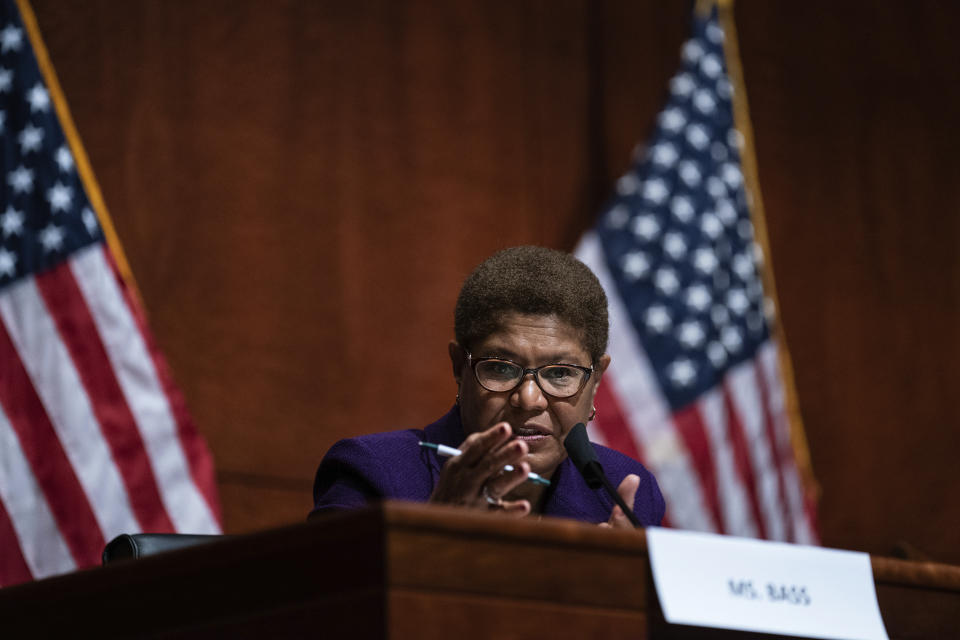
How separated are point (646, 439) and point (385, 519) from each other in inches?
128

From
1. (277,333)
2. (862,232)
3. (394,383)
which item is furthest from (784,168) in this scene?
(277,333)

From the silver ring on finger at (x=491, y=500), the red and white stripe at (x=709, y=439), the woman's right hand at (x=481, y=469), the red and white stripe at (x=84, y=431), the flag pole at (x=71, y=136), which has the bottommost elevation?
the red and white stripe at (x=709, y=439)

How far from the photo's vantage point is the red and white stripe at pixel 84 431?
134 inches

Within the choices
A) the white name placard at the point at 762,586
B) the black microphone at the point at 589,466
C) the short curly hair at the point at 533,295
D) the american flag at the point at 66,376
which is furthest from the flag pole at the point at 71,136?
the white name placard at the point at 762,586

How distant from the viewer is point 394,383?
4.32 metres

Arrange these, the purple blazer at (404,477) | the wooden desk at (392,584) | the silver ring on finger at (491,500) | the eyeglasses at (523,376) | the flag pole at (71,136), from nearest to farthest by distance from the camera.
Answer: the wooden desk at (392,584) < the silver ring on finger at (491,500) < the purple blazer at (404,477) < the eyeglasses at (523,376) < the flag pole at (71,136)

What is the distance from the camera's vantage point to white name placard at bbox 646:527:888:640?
1.38 metres

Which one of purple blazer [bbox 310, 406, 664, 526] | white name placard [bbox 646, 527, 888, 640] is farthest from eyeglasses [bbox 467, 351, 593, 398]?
white name placard [bbox 646, 527, 888, 640]

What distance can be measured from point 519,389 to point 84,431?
1.75 meters

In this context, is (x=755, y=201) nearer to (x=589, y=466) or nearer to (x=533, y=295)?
(x=533, y=295)

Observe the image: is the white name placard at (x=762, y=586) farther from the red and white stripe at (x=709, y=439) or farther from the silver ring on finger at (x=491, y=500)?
the red and white stripe at (x=709, y=439)

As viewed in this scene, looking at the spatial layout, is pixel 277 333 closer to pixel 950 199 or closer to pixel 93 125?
pixel 93 125

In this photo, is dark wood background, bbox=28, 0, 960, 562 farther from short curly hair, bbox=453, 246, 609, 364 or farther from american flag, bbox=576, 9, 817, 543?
short curly hair, bbox=453, 246, 609, 364

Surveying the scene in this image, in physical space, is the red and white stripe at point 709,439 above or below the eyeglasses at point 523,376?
below
